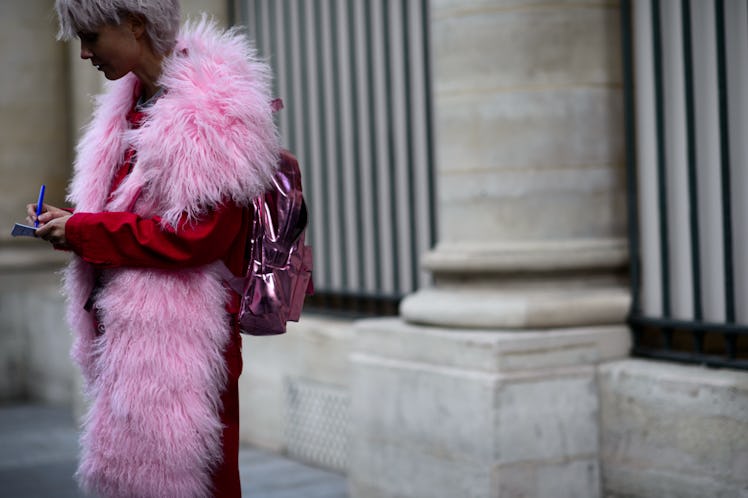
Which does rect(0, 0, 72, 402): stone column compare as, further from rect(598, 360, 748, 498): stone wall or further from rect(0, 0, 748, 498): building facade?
rect(598, 360, 748, 498): stone wall

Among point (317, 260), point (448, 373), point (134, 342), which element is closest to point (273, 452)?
point (317, 260)

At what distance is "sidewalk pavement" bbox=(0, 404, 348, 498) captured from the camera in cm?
634

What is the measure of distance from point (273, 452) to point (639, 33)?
3385mm

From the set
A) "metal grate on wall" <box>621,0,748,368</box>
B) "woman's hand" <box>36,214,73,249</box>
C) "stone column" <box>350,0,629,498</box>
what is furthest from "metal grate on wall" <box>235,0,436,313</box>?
"woman's hand" <box>36,214,73,249</box>

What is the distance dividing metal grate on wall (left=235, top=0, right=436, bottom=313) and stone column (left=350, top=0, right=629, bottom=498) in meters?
0.81

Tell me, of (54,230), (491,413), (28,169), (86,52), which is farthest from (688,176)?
(28,169)

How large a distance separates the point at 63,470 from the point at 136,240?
4193 mm

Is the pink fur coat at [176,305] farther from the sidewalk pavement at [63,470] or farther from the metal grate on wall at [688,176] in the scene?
the sidewalk pavement at [63,470]

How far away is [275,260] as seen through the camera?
135 inches

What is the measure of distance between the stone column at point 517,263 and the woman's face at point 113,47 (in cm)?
229

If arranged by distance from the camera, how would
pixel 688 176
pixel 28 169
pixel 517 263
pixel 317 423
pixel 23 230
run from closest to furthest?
pixel 23 230, pixel 688 176, pixel 517 263, pixel 317 423, pixel 28 169

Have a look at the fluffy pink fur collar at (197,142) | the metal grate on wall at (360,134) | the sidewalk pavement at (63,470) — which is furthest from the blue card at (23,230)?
the metal grate on wall at (360,134)

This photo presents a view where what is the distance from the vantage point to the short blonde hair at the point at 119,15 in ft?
10.6

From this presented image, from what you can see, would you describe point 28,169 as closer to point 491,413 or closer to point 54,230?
point 491,413
